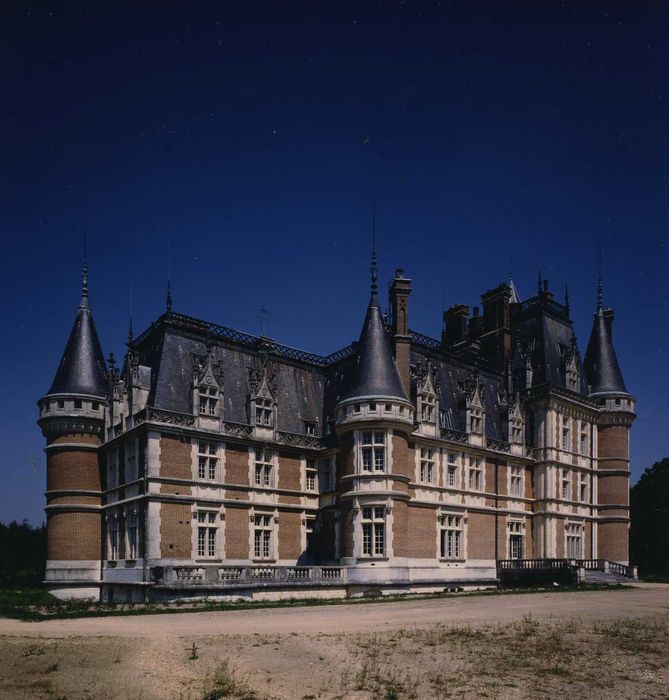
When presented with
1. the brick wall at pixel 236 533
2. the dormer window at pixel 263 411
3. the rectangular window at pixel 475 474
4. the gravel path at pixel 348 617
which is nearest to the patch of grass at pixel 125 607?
the gravel path at pixel 348 617

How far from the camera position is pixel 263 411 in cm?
3791

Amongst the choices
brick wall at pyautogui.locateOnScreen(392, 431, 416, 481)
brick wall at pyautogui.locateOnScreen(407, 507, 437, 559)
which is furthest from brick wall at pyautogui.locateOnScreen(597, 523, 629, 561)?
brick wall at pyautogui.locateOnScreen(392, 431, 416, 481)

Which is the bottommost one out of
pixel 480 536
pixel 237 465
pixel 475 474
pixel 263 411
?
pixel 480 536

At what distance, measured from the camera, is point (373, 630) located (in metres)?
19.5

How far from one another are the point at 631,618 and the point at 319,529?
19.2 metres

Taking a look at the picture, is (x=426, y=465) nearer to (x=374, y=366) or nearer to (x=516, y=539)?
(x=374, y=366)

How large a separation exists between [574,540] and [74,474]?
100 ft

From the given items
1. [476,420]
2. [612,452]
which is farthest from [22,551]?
[612,452]

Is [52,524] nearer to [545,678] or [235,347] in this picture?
[235,347]

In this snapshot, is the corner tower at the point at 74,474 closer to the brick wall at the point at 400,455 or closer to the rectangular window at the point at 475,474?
the brick wall at the point at 400,455

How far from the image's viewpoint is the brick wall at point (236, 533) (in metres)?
35.2

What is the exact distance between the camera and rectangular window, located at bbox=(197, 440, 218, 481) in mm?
34969

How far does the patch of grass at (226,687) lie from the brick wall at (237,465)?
2171 centimetres

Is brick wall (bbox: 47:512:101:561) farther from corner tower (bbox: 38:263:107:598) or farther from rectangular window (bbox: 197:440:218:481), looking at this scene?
rectangular window (bbox: 197:440:218:481)
